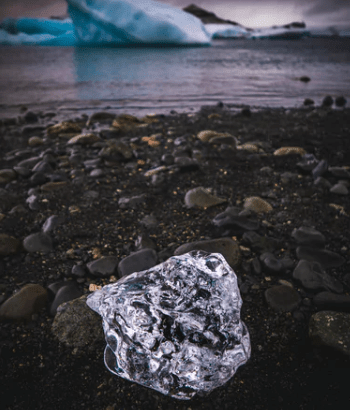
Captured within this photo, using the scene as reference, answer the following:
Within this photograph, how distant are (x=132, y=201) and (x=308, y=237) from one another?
5.27 feet

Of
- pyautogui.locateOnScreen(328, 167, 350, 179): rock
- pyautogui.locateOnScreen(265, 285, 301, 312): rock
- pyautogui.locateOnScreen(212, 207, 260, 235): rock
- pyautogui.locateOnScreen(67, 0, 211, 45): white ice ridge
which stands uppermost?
pyautogui.locateOnScreen(67, 0, 211, 45): white ice ridge

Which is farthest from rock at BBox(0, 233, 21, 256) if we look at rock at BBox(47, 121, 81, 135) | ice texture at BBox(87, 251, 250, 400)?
rock at BBox(47, 121, 81, 135)

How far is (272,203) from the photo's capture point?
2791 mm

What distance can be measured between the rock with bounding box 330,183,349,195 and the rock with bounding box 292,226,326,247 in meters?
0.85

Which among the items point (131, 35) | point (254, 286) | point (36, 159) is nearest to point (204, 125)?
point (36, 159)

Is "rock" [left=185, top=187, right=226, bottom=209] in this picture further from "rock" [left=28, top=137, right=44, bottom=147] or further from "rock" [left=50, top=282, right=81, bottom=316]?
Result: "rock" [left=28, top=137, right=44, bottom=147]

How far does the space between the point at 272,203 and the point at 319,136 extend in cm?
274

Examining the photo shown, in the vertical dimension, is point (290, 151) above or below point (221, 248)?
above

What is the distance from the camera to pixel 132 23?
2542cm

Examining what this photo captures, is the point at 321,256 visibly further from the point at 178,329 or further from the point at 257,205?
the point at 178,329

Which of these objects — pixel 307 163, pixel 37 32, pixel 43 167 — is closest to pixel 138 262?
pixel 43 167

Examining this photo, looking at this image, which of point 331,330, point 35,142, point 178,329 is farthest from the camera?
point 35,142

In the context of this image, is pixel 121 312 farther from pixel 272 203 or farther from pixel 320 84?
pixel 320 84

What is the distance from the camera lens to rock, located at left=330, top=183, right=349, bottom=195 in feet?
9.50
